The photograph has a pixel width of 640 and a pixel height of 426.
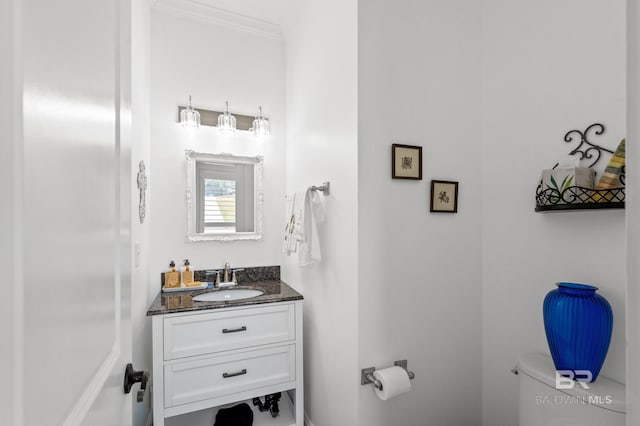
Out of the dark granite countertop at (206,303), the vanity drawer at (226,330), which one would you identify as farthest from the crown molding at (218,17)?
the vanity drawer at (226,330)

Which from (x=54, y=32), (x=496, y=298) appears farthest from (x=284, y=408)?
(x=54, y=32)

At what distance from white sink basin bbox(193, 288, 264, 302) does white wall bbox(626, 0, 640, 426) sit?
194 cm

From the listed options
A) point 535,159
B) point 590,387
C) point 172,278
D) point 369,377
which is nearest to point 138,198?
point 172,278

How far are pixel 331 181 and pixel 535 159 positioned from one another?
992 millimetres

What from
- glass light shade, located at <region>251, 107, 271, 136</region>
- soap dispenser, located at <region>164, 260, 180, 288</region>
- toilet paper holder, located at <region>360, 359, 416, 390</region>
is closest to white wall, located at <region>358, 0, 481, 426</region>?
toilet paper holder, located at <region>360, 359, 416, 390</region>

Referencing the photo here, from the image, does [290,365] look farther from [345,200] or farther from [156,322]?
[345,200]

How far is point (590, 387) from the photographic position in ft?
3.51

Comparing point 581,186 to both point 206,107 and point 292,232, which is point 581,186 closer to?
point 292,232

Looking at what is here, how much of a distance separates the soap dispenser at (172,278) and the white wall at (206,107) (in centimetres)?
6

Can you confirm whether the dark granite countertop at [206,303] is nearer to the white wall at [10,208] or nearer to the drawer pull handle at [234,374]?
the drawer pull handle at [234,374]

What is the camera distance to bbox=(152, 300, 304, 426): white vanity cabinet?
1.62 meters

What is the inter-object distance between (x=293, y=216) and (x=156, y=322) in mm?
939

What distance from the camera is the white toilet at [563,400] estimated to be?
0.99 metres

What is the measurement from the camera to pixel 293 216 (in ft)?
6.07
